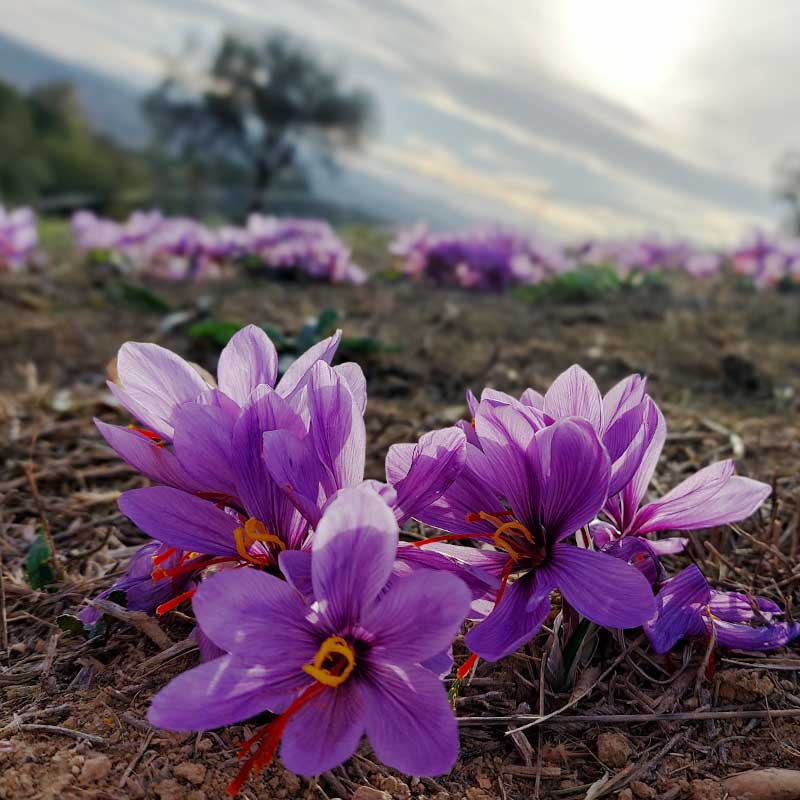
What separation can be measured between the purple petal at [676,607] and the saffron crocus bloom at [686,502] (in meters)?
0.05

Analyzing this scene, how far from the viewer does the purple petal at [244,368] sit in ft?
4.09

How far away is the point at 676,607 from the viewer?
1.27 meters

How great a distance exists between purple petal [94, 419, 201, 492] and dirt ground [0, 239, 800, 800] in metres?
0.35

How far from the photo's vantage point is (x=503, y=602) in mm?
1134

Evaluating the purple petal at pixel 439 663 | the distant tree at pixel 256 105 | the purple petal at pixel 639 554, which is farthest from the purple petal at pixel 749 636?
the distant tree at pixel 256 105

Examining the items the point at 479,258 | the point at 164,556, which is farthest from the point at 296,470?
the point at 479,258

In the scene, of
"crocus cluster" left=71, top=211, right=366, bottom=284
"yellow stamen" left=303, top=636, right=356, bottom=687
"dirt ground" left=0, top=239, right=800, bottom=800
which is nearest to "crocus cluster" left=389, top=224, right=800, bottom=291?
"crocus cluster" left=71, top=211, right=366, bottom=284

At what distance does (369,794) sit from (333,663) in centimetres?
23

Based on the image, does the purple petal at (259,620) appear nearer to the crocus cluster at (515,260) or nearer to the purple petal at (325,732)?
the purple petal at (325,732)

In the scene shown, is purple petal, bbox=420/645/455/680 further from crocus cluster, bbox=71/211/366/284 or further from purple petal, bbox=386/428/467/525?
crocus cluster, bbox=71/211/366/284

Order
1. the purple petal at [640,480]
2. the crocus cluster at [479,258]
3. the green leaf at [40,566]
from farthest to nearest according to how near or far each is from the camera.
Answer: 1. the crocus cluster at [479,258]
2. the green leaf at [40,566]
3. the purple petal at [640,480]

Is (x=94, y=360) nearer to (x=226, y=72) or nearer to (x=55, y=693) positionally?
(x=55, y=693)

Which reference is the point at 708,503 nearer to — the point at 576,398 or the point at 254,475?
the point at 576,398

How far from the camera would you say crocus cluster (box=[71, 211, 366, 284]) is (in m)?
5.08
